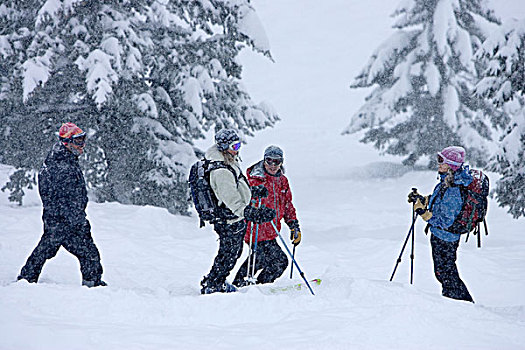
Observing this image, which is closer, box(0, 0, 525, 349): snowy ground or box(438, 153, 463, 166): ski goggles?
box(0, 0, 525, 349): snowy ground

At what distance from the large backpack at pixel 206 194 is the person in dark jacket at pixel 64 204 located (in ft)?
4.14

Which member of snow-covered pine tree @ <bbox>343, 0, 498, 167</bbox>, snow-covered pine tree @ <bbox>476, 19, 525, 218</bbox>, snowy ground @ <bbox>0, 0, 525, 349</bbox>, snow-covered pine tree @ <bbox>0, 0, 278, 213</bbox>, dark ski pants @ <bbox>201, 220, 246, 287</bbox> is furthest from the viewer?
snow-covered pine tree @ <bbox>343, 0, 498, 167</bbox>

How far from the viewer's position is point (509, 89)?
8.51 meters

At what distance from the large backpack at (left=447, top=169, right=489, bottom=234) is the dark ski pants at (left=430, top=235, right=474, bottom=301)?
0.24 meters

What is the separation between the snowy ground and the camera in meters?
3.78

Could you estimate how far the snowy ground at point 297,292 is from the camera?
3.78 meters

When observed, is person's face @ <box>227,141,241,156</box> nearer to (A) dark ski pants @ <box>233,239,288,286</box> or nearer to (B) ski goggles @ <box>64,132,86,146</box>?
(A) dark ski pants @ <box>233,239,288,286</box>

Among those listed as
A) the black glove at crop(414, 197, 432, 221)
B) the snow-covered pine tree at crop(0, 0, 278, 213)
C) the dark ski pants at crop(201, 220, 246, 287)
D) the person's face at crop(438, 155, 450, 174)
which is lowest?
the dark ski pants at crop(201, 220, 246, 287)

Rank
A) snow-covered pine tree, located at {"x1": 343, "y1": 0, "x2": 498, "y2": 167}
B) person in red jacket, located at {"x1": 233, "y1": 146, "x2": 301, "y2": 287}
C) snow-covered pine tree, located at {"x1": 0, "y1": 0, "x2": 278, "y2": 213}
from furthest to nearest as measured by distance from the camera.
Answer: snow-covered pine tree, located at {"x1": 343, "y1": 0, "x2": 498, "y2": 167} → snow-covered pine tree, located at {"x1": 0, "y1": 0, "x2": 278, "y2": 213} → person in red jacket, located at {"x1": 233, "y1": 146, "x2": 301, "y2": 287}

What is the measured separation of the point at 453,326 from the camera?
4.08 m

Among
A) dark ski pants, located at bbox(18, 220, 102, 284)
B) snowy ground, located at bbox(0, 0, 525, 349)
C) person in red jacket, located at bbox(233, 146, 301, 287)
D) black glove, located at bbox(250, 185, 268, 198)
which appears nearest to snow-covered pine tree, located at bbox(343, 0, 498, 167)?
snowy ground, located at bbox(0, 0, 525, 349)

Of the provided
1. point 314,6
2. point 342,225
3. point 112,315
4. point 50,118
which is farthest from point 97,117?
point 314,6

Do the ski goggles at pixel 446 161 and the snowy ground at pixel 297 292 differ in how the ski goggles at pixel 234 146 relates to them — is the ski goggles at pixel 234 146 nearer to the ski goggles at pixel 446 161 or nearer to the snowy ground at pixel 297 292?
the snowy ground at pixel 297 292

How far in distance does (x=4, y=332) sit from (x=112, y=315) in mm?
840
